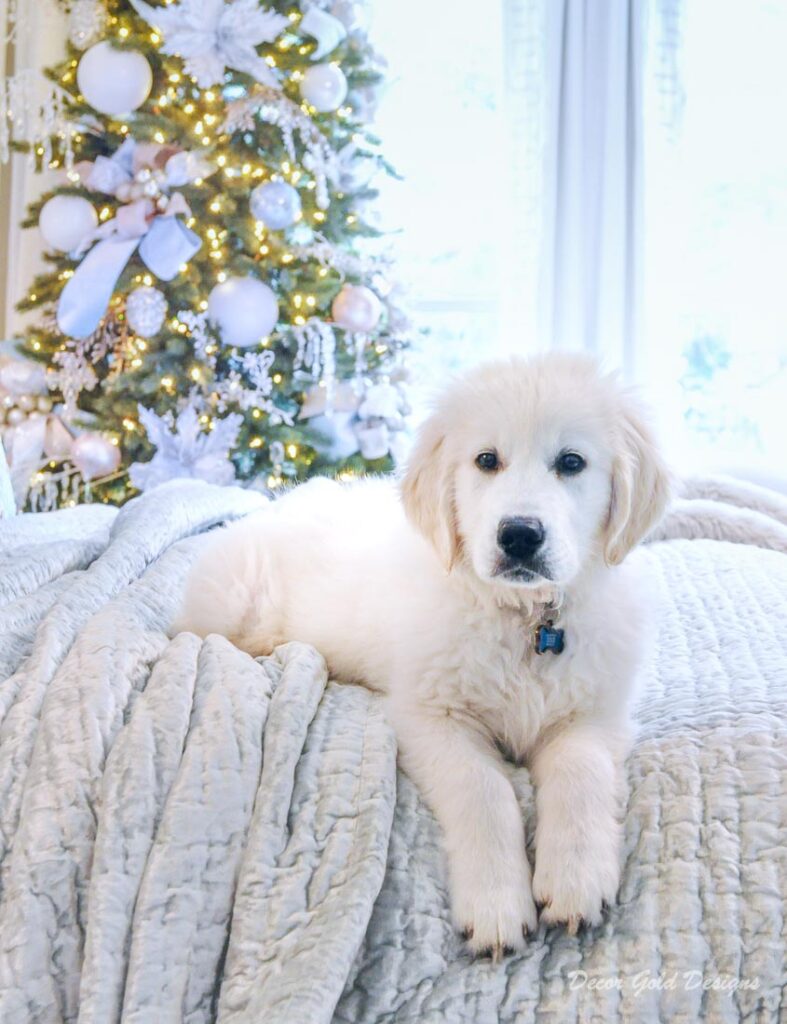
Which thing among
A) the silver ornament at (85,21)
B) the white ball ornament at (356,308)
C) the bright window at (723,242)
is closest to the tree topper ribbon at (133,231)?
the silver ornament at (85,21)

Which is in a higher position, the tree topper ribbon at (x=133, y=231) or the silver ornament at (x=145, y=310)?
the tree topper ribbon at (x=133, y=231)

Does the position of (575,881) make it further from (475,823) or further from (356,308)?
(356,308)

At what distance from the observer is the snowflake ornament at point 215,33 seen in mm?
3834

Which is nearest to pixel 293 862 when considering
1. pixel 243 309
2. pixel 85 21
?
pixel 243 309

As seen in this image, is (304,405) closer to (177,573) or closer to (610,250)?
(610,250)

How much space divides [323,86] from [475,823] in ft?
11.0

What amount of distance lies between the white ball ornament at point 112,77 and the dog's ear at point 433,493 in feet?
9.08

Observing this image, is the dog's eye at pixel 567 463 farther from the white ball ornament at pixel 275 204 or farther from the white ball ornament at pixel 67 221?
the white ball ornament at pixel 67 221

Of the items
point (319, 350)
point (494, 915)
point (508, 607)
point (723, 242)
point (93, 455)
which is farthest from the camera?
point (723, 242)

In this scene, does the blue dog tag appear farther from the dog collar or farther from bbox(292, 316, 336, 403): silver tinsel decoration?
bbox(292, 316, 336, 403): silver tinsel decoration

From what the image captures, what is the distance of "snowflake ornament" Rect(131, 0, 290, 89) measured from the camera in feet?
12.6

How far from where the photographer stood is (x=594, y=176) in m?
4.88

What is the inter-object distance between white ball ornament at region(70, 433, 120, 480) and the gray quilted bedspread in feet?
8.66

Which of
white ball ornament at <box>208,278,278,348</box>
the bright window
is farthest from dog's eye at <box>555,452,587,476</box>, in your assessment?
the bright window
